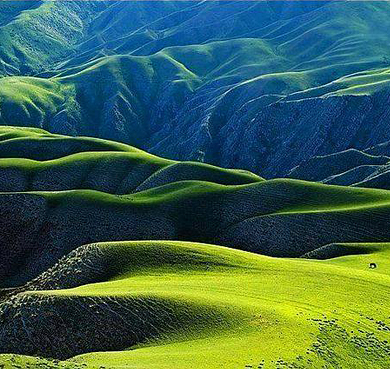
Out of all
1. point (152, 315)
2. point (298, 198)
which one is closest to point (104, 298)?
point (152, 315)

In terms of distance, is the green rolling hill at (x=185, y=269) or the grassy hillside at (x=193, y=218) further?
the grassy hillside at (x=193, y=218)

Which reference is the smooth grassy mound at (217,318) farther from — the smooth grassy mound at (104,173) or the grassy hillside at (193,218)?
the smooth grassy mound at (104,173)

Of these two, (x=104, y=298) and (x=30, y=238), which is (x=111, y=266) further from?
(x=30, y=238)

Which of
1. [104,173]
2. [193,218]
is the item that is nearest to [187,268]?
[193,218]

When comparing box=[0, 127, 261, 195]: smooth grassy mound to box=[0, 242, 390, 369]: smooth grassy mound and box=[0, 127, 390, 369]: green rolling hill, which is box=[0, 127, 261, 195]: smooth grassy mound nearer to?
box=[0, 127, 390, 369]: green rolling hill

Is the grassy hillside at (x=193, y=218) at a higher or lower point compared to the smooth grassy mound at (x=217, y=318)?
lower

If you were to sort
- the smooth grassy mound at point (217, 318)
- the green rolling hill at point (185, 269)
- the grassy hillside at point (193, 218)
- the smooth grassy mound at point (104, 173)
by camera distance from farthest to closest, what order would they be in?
the smooth grassy mound at point (104, 173)
the grassy hillside at point (193, 218)
the green rolling hill at point (185, 269)
the smooth grassy mound at point (217, 318)

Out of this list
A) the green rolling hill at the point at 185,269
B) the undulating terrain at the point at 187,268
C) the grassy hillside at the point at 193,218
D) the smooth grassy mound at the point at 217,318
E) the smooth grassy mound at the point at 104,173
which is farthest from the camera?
the smooth grassy mound at the point at 104,173

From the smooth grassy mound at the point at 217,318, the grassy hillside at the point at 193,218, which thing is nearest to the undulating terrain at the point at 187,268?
the smooth grassy mound at the point at 217,318

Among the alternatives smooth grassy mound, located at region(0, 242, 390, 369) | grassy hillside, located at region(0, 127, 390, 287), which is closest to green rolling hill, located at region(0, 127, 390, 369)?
smooth grassy mound, located at region(0, 242, 390, 369)
